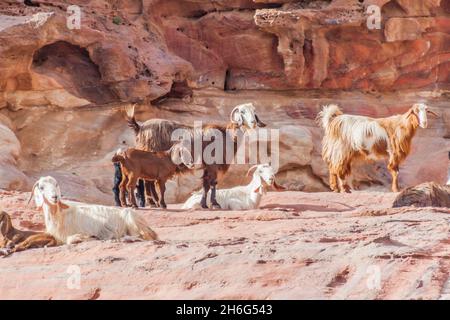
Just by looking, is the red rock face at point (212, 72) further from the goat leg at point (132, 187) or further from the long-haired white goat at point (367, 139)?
the goat leg at point (132, 187)

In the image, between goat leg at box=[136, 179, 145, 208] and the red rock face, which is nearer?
goat leg at box=[136, 179, 145, 208]

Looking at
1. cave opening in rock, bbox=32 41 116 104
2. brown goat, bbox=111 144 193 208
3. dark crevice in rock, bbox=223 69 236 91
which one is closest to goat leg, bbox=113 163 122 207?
brown goat, bbox=111 144 193 208

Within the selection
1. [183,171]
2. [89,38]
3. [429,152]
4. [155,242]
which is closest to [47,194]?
[155,242]

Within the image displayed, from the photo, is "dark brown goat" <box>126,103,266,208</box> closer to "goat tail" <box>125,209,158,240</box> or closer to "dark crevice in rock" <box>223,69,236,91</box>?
"goat tail" <box>125,209,158,240</box>

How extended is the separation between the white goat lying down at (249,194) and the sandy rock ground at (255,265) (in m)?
2.82

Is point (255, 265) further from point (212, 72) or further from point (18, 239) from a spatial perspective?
point (212, 72)

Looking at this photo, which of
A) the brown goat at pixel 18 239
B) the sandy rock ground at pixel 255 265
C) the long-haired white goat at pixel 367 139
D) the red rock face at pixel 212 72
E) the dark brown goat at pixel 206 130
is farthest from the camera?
the red rock face at pixel 212 72

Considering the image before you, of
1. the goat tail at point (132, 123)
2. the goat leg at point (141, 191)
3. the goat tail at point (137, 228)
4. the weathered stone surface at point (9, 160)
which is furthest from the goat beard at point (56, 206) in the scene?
the weathered stone surface at point (9, 160)

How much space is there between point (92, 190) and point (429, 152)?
24.5ft

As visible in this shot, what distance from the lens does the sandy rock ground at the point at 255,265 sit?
10.4m

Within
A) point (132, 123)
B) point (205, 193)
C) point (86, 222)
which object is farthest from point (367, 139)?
point (86, 222)

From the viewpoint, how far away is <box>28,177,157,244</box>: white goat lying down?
12.2 metres

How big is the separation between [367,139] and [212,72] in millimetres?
6366

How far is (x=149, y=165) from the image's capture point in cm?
1538
